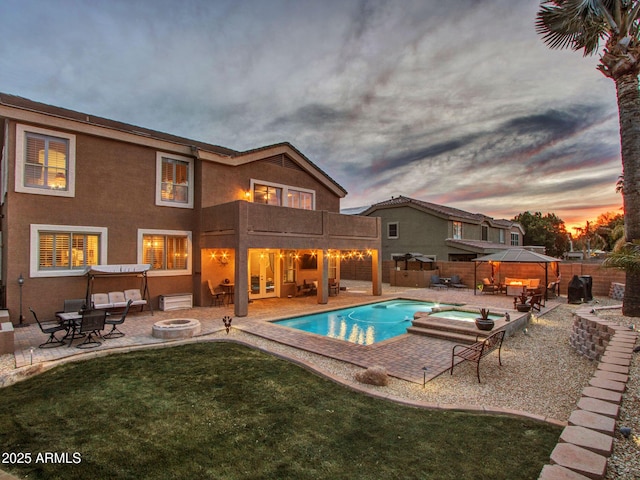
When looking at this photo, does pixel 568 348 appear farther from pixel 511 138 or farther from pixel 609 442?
pixel 511 138

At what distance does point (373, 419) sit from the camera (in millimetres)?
5262

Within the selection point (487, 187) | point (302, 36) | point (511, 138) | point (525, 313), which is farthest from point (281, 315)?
point (487, 187)

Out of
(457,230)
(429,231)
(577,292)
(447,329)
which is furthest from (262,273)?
(457,230)

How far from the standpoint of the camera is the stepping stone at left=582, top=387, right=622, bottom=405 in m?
4.45

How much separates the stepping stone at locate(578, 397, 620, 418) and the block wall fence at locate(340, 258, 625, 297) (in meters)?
14.0

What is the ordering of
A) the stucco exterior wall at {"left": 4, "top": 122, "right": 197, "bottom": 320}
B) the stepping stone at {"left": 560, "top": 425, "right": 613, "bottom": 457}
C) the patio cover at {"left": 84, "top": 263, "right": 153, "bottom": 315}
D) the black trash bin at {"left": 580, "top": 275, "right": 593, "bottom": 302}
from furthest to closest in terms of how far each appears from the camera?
the black trash bin at {"left": 580, "top": 275, "right": 593, "bottom": 302}, the patio cover at {"left": 84, "top": 263, "right": 153, "bottom": 315}, the stucco exterior wall at {"left": 4, "top": 122, "right": 197, "bottom": 320}, the stepping stone at {"left": 560, "top": 425, "right": 613, "bottom": 457}

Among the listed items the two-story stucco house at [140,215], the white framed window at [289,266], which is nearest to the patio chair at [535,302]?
the two-story stucco house at [140,215]

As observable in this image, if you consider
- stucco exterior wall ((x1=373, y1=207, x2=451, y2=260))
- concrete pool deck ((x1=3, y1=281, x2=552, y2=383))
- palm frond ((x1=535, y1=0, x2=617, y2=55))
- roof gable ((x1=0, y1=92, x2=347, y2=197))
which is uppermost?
palm frond ((x1=535, y1=0, x2=617, y2=55))

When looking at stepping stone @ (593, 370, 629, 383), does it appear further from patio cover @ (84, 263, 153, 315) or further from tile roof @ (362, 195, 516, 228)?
tile roof @ (362, 195, 516, 228)

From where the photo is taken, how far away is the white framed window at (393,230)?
3102 cm

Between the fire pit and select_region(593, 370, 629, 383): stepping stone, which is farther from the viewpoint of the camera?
the fire pit

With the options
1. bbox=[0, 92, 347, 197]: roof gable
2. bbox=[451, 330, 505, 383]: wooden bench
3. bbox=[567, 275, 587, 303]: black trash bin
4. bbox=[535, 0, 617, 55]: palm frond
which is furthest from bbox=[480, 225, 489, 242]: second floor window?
bbox=[451, 330, 505, 383]: wooden bench

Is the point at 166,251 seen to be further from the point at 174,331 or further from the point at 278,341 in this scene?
the point at 278,341

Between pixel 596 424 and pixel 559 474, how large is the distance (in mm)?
1359
